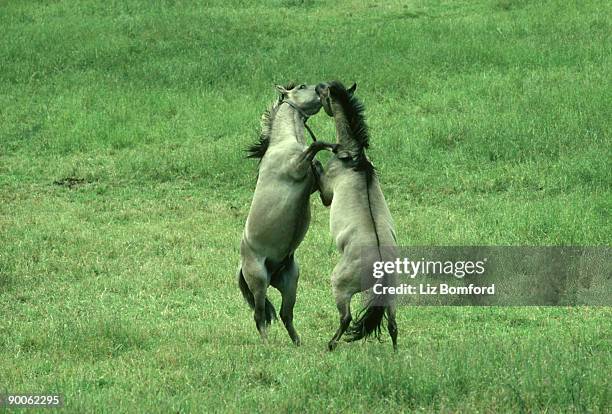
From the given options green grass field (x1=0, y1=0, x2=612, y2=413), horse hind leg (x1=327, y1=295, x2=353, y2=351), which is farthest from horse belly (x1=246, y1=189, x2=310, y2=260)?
horse hind leg (x1=327, y1=295, x2=353, y2=351)

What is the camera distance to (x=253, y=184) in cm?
1762

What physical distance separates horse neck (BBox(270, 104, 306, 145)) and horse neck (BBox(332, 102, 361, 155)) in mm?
569

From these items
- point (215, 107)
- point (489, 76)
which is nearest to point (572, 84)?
point (489, 76)

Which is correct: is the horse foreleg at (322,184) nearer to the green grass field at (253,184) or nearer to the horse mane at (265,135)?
the horse mane at (265,135)

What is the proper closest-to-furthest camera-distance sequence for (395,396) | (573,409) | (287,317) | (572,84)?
(573,409) < (395,396) < (287,317) < (572,84)

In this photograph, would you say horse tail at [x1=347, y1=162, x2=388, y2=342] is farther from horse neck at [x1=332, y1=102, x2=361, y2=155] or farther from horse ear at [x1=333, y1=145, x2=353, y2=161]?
horse neck at [x1=332, y1=102, x2=361, y2=155]

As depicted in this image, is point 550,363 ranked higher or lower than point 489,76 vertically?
higher

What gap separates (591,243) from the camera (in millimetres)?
13086

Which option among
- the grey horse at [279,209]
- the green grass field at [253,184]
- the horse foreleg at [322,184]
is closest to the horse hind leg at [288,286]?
the grey horse at [279,209]

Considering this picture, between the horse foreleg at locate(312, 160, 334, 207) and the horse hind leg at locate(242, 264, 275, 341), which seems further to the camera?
the horse hind leg at locate(242, 264, 275, 341)

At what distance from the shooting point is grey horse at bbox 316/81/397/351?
8.62m

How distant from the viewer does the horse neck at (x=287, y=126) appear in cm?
999

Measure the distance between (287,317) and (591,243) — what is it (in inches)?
193

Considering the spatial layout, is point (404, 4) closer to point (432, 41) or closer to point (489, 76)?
point (432, 41)
